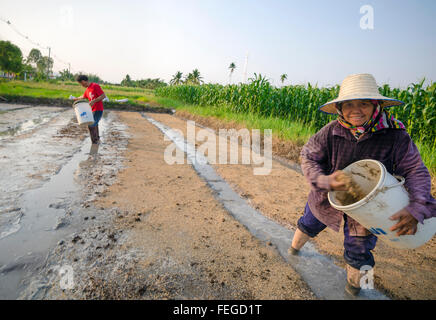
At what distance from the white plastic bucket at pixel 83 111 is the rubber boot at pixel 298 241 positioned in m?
4.83

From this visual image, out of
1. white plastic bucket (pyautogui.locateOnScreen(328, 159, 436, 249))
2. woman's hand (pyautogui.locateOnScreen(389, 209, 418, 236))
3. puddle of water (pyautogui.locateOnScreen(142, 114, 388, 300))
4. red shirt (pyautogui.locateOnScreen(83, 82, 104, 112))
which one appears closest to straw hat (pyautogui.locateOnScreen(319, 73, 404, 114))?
white plastic bucket (pyautogui.locateOnScreen(328, 159, 436, 249))

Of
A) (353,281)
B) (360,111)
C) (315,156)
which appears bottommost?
(353,281)

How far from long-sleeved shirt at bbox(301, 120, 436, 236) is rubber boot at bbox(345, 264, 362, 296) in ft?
0.89

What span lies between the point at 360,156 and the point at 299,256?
3.40 ft

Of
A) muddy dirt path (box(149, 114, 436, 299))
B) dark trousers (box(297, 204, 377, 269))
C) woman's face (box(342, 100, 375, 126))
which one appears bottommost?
→ muddy dirt path (box(149, 114, 436, 299))

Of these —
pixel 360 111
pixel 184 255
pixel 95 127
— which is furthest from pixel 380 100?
pixel 95 127

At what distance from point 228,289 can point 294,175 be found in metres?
3.65

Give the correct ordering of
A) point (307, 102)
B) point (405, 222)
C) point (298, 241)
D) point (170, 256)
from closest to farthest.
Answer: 1. point (405, 222)
2. point (170, 256)
3. point (298, 241)
4. point (307, 102)

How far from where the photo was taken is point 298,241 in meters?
2.12

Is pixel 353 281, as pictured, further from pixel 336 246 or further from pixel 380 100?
pixel 380 100

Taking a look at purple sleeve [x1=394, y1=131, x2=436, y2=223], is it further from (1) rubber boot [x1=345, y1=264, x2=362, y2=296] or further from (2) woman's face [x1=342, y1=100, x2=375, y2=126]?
(1) rubber boot [x1=345, y1=264, x2=362, y2=296]

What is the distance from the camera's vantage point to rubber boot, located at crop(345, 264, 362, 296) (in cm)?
170

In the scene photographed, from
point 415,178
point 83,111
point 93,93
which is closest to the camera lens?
point 415,178
